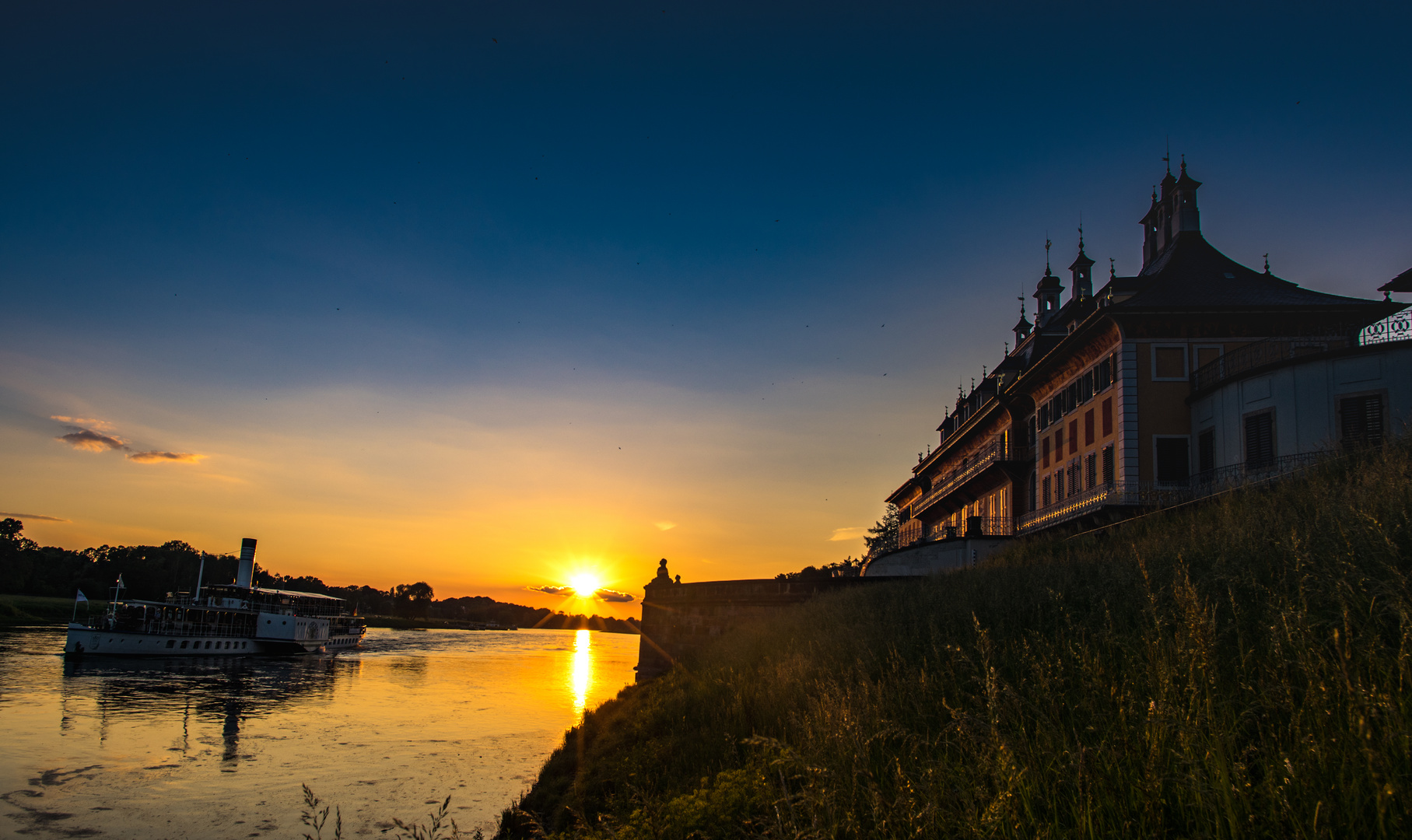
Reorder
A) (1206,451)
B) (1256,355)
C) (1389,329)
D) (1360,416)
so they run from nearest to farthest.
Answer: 1. (1360,416)
2. (1256,355)
3. (1206,451)
4. (1389,329)

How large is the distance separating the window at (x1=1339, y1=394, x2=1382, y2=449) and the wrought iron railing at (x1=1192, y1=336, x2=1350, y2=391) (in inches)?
71.4

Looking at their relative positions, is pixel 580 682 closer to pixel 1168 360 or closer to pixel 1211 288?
pixel 1168 360

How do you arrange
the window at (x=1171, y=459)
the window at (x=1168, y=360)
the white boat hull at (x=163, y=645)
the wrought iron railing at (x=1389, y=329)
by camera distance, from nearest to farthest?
the wrought iron railing at (x=1389, y=329)
the window at (x=1171, y=459)
the window at (x=1168, y=360)
the white boat hull at (x=163, y=645)

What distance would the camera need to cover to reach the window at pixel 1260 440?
74.0 ft

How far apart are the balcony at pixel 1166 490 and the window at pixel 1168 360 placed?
3.72m

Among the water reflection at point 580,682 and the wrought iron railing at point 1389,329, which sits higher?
the wrought iron railing at point 1389,329

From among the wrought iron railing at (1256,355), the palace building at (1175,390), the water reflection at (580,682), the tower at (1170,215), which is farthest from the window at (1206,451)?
the water reflection at (580,682)

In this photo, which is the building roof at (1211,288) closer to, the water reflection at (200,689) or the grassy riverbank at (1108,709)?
the grassy riverbank at (1108,709)

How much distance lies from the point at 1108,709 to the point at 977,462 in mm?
38256

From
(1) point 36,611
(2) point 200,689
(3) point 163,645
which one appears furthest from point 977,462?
(1) point 36,611

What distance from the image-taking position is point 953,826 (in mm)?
5332

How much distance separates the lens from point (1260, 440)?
23062mm

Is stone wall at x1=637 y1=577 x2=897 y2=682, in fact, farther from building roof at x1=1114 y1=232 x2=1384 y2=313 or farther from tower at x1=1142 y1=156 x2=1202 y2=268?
tower at x1=1142 y1=156 x2=1202 y2=268

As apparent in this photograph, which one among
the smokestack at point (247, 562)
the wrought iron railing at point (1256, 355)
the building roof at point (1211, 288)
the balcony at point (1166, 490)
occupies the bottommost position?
the smokestack at point (247, 562)
